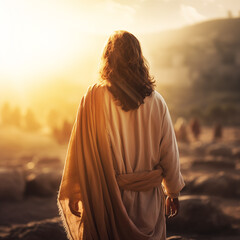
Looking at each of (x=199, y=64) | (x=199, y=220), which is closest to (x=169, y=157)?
(x=199, y=220)

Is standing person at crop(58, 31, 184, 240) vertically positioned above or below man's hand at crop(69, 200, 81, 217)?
above

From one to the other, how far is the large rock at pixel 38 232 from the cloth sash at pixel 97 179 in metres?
2.27

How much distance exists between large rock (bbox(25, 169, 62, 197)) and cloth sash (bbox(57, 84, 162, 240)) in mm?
5741

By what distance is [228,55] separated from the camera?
9038 cm

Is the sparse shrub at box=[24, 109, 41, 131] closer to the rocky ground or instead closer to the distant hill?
the rocky ground

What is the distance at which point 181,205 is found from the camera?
18.4ft

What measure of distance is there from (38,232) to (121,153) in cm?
276

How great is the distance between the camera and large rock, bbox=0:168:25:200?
7.36m

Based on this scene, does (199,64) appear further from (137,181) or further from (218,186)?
(137,181)

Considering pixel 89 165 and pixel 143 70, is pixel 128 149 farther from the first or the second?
pixel 143 70

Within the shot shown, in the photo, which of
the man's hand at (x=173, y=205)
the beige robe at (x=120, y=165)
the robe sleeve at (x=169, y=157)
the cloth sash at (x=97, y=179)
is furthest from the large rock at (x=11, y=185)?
the robe sleeve at (x=169, y=157)

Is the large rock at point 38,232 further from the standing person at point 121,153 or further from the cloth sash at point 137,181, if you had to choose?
the cloth sash at point 137,181

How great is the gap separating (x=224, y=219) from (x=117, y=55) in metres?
4.23

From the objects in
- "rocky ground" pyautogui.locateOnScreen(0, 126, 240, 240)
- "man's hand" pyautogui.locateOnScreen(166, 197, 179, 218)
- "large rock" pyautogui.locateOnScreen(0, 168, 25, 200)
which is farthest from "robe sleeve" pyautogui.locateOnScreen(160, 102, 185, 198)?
"large rock" pyautogui.locateOnScreen(0, 168, 25, 200)
